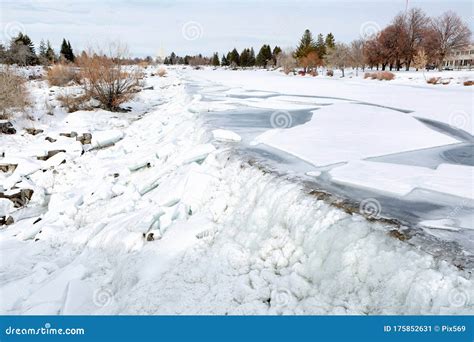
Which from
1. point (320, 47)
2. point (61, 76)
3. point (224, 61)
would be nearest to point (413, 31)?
point (320, 47)

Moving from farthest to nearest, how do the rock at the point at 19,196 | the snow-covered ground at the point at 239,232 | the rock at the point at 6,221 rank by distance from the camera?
the rock at the point at 19,196, the rock at the point at 6,221, the snow-covered ground at the point at 239,232

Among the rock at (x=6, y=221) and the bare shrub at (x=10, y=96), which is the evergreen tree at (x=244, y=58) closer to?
the bare shrub at (x=10, y=96)

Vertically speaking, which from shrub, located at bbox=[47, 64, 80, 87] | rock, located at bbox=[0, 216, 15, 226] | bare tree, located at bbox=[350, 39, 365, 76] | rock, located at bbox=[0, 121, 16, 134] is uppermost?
bare tree, located at bbox=[350, 39, 365, 76]

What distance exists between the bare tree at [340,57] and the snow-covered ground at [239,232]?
42.7 m

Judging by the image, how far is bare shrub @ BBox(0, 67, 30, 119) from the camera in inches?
571

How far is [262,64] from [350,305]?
9179 centimetres

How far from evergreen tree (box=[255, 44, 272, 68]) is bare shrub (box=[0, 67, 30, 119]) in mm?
78106

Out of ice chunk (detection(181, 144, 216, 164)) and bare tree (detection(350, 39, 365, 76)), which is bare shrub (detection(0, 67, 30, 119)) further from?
bare tree (detection(350, 39, 365, 76))

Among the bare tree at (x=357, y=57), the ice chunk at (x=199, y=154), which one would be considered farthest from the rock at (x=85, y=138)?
the bare tree at (x=357, y=57)

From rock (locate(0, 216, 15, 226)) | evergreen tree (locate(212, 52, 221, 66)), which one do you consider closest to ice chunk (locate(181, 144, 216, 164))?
rock (locate(0, 216, 15, 226))

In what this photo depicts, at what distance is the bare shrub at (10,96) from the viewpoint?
47.5 feet

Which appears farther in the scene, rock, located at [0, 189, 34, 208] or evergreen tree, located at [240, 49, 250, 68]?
evergreen tree, located at [240, 49, 250, 68]

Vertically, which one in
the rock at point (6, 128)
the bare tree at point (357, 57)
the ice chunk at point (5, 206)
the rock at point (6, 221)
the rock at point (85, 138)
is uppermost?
the bare tree at point (357, 57)

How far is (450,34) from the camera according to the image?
155 feet
